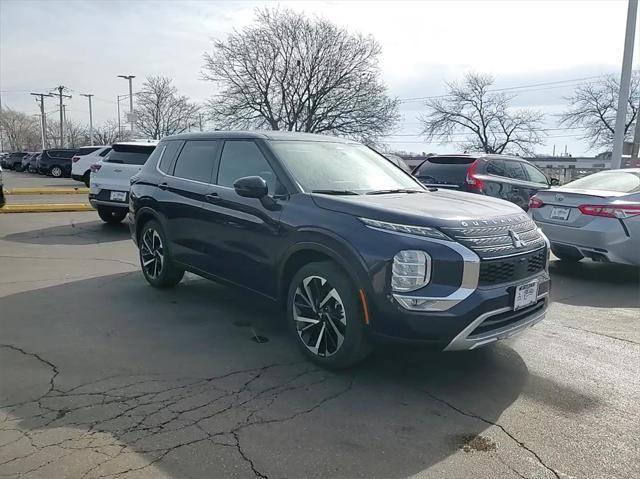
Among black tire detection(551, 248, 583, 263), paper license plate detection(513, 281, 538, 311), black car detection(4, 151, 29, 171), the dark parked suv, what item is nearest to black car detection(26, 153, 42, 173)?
black car detection(4, 151, 29, 171)

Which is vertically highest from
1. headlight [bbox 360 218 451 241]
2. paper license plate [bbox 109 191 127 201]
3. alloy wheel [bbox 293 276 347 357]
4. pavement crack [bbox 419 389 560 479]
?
headlight [bbox 360 218 451 241]

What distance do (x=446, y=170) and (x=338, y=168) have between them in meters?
5.82

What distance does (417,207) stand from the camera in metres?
3.82

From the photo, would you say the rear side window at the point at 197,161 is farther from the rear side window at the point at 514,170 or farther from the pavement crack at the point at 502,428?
the rear side window at the point at 514,170

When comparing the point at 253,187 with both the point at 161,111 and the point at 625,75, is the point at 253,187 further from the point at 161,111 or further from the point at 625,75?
the point at 161,111

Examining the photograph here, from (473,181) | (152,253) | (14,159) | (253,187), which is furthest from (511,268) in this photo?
(14,159)

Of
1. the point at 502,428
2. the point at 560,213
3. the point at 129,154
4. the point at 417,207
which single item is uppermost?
the point at 129,154

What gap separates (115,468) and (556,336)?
385 centimetres

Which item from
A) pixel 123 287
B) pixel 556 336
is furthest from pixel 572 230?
pixel 123 287

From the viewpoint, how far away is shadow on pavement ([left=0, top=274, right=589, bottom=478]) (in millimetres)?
2758

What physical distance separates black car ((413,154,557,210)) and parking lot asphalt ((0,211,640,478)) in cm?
451

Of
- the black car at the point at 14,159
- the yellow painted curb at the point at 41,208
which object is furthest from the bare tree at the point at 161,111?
the yellow painted curb at the point at 41,208

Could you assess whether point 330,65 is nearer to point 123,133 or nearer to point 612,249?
point 612,249

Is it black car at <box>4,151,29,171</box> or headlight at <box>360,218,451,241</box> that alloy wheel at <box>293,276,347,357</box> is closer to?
headlight at <box>360,218,451,241</box>
